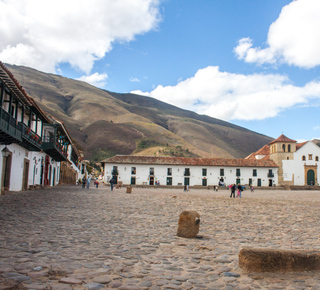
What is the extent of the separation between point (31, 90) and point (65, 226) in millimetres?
193503

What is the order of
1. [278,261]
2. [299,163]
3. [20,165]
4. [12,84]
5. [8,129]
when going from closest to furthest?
[278,261] → [12,84] → [8,129] → [20,165] → [299,163]

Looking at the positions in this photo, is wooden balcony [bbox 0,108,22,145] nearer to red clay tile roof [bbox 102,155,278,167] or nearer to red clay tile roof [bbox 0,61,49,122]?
red clay tile roof [bbox 0,61,49,122]

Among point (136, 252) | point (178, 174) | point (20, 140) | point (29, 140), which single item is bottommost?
point (136, 252)

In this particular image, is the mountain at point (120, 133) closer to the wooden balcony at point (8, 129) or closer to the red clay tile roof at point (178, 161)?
the red clay tile roof at point (178, 161)

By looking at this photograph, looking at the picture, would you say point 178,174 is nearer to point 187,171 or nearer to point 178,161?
point 187,171

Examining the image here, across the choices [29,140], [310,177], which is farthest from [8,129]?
[310,177]

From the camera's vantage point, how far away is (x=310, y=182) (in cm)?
6469

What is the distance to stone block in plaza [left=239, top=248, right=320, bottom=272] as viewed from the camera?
4422 mm

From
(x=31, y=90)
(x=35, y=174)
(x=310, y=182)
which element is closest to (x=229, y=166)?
(x=310, y=182)

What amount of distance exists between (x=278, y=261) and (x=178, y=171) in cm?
5366

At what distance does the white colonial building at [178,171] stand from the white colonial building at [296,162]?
315 inches

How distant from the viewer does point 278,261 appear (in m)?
4.43

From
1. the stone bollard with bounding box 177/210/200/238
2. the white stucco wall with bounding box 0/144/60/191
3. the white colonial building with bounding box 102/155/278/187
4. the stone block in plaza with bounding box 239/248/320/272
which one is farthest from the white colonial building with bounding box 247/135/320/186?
the stone block in plaza with bounding box 239/248/320/272

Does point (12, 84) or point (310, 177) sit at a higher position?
point (12, 84)
